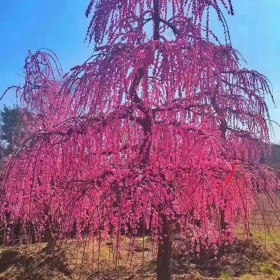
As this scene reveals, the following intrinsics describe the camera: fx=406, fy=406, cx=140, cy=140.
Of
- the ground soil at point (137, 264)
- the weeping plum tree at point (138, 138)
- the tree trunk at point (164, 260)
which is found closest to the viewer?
the weeping plum tree at point (138, 138)

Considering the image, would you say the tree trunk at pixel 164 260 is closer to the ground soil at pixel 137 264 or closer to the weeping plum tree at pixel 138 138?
the weeping plum tree at pixel 138 138

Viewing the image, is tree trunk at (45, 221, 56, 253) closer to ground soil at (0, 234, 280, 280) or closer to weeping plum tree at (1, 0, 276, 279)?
ground soil at (0, 234, 280, 280)

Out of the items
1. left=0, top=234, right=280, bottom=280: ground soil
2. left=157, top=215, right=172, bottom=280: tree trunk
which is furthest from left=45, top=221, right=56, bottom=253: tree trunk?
left=157, top=215, right=172, bottom=280: tree trunk

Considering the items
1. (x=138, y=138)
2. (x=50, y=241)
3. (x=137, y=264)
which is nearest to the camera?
(x=138, y=138)

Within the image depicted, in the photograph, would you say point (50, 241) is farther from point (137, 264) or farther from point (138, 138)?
point (138, 138)

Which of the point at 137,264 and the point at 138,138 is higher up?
the point at 138,138

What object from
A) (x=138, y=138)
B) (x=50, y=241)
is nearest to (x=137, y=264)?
(x=50, y=241)

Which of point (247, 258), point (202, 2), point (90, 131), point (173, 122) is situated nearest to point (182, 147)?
point (173, 122)

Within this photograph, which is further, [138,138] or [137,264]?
[137,264]

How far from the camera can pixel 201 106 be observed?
347 centimetres

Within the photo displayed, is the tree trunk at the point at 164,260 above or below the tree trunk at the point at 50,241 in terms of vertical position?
below

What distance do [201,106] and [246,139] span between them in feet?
10.3

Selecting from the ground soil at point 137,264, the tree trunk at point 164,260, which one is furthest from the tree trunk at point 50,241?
the tree trunk at point 164,260

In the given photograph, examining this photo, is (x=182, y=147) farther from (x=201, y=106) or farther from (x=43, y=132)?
(x=43, y=132)
